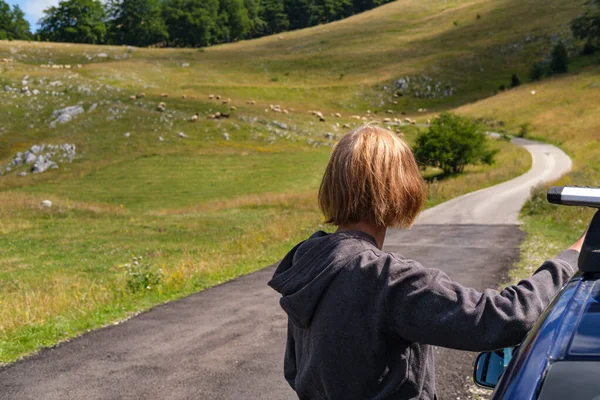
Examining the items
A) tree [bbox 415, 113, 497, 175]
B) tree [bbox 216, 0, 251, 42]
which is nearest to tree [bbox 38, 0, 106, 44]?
tree [bbox 216, 0, 251, 42]

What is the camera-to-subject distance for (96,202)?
1344 inches

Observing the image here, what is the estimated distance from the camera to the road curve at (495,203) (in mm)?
21781

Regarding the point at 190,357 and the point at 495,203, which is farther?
the point at 495,203

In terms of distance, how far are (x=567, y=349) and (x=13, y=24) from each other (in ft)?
554

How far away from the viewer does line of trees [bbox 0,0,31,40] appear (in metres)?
148

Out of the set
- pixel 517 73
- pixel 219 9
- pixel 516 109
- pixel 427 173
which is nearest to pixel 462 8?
pixel 517 73

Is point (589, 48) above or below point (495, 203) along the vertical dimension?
above

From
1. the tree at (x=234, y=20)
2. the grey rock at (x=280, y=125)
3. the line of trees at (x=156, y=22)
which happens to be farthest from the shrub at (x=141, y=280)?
the tree at (x=234, y=20)

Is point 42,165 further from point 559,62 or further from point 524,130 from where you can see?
point 559,62

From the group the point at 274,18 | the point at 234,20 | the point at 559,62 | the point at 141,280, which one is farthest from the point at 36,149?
the point at 274,18

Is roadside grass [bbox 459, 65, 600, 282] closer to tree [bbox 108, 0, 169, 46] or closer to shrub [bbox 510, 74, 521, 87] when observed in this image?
shrub [bbox 510, 74, 521, 87]

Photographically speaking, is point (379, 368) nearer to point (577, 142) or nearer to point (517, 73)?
point (577, 142)

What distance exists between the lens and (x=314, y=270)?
2.21 m

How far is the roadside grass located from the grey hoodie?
935 centimetres
